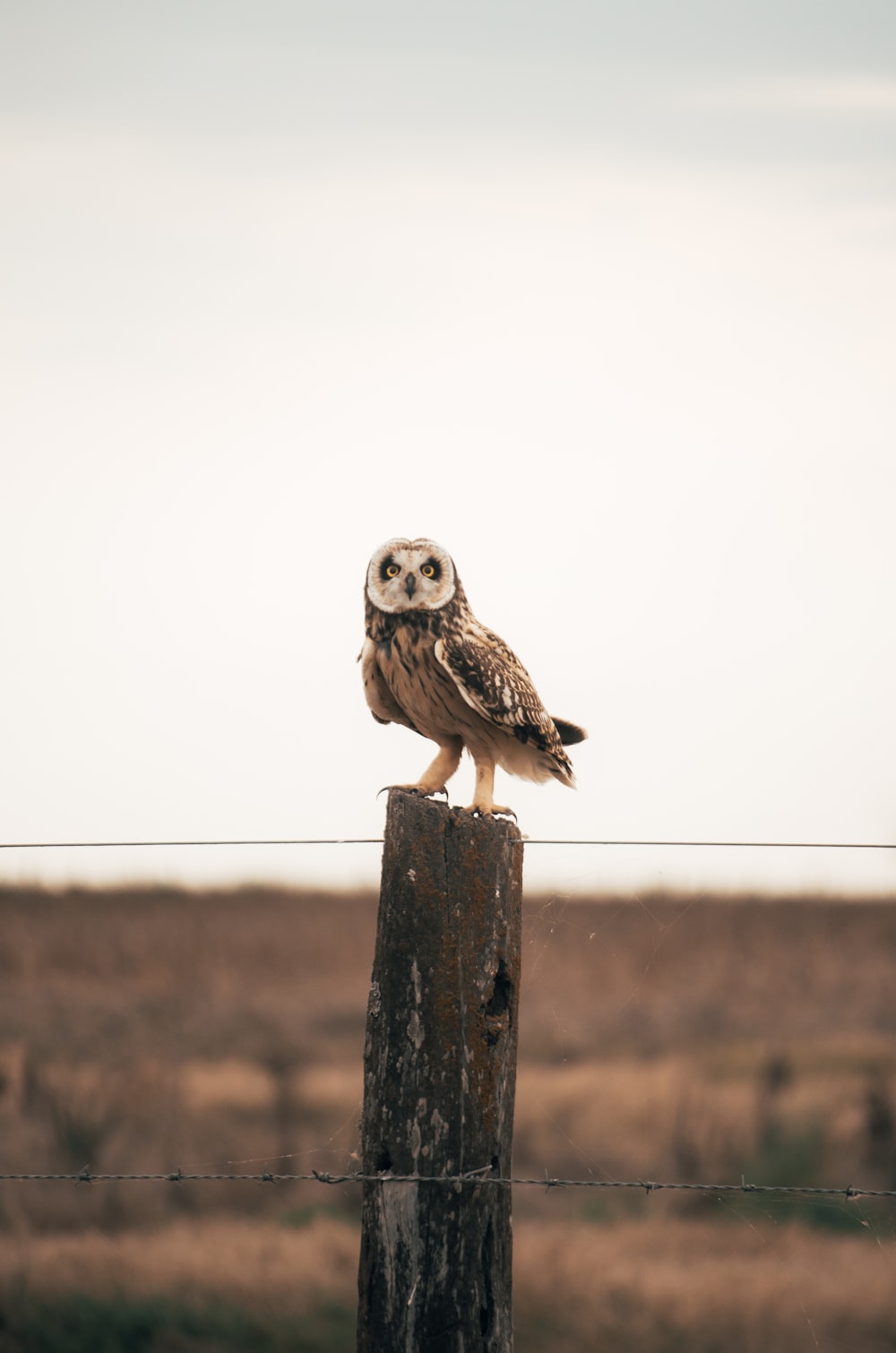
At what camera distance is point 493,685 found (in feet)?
13.9

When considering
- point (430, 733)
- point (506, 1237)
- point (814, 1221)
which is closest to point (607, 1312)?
point (814, 1221)

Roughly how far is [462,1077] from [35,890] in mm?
12481

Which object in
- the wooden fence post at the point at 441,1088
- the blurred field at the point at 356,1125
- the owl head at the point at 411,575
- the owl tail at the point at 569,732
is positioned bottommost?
the blurred field at the point at 356,1125

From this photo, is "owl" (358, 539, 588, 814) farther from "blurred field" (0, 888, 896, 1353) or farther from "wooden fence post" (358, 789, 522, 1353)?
"wooden fence post" (358, 789, 522, 1353)

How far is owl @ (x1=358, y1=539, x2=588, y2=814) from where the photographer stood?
4.27 m

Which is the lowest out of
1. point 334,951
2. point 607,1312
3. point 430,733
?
point 607,1312

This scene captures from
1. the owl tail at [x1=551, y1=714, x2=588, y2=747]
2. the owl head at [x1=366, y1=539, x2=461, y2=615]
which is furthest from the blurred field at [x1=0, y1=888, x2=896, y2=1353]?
the owl head at [x1=366, y1=539, x2=461, y2=615]

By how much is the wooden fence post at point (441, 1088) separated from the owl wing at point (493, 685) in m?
1.21

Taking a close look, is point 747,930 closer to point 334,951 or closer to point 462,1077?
point 334,951

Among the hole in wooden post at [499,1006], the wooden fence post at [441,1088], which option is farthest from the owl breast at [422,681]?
the hole in wooden post at [499,1006]

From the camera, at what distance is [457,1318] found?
2855 millimetres

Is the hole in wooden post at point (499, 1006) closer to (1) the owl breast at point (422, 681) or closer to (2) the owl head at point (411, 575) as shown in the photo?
(1) the owl breast at point (422, 681)

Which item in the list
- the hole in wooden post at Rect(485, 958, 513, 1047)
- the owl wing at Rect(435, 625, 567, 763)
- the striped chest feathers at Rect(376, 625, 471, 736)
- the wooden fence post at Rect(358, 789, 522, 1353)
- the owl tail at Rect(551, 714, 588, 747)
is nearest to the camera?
the wooden fence post at Rect(358, 789, 522, 1353)

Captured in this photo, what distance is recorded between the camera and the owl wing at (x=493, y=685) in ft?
13.9
